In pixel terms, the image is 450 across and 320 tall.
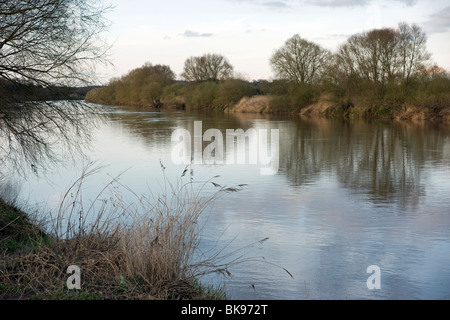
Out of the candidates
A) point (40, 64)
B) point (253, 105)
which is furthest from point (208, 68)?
point (40, 64)

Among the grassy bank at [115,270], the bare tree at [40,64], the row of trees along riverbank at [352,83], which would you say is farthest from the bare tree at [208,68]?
the grassy bank at [115,270]

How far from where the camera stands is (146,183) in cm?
1130

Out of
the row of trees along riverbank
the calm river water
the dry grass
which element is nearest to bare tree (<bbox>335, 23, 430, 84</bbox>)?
the row of trees along riverbank

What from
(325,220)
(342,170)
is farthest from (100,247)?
(342,170)

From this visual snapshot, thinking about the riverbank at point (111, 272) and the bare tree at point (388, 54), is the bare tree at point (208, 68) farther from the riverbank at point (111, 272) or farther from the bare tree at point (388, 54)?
Result: the riverbank at point (111, 272)

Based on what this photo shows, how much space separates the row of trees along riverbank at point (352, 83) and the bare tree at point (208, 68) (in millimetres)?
6533

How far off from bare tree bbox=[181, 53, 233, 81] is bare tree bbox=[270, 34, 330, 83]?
18.3 meters

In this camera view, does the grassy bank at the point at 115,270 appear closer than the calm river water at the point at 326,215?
Yes

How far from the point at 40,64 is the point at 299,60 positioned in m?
36.5

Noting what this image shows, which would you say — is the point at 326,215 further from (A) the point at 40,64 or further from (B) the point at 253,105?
(B) the point at 253,105

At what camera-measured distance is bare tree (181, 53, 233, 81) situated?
6176cm

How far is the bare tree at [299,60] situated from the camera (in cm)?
4288

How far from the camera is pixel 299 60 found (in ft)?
143

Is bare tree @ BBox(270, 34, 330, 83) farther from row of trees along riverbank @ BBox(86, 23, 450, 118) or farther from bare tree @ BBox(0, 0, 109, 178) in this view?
bare tree @ BBox(0, 0, 109, 178)
